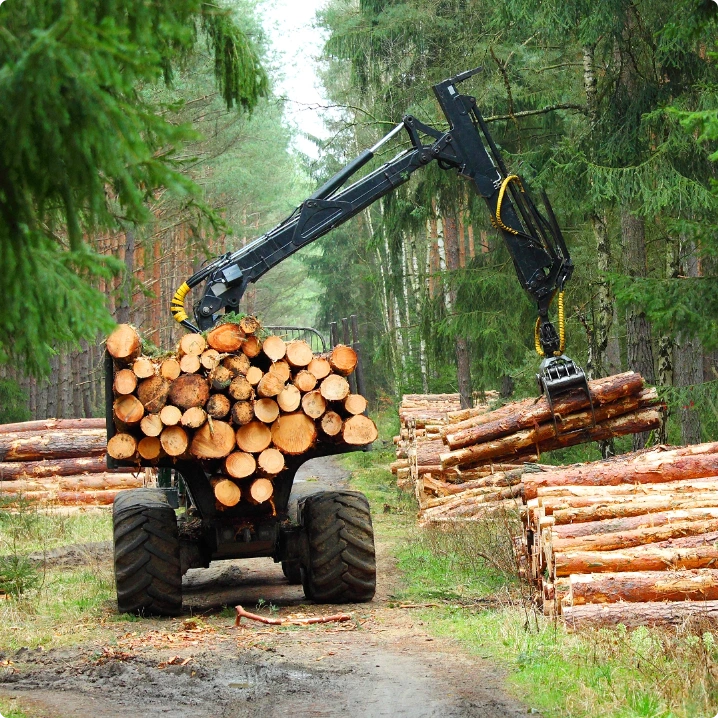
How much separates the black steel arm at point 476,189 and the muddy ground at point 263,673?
4.42m

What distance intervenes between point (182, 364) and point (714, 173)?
8527 mm

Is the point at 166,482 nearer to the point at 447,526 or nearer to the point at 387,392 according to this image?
the point at 447,526

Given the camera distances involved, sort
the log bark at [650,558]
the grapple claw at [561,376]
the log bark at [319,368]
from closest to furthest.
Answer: the log bark at [650,558], the log bark at [319,368], the grapple claw at [561,376]

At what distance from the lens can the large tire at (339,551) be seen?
9.02m

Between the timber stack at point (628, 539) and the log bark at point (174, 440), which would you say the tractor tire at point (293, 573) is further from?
the timber stack at point (628, 539)

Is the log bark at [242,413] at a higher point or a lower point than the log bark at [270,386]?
lower

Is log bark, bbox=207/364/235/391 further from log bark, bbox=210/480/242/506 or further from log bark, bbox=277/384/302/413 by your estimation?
log bark, bbox=210/480/242/506

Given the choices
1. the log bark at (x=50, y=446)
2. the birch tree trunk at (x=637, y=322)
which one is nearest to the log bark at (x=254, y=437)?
the birch tree trunk at (x=637, y=322)

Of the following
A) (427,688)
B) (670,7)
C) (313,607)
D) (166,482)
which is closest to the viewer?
(427,688)

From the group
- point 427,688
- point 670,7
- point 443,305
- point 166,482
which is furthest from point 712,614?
point 443,305

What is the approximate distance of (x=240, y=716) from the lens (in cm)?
539

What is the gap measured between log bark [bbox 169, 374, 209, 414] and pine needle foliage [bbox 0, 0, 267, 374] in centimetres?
385

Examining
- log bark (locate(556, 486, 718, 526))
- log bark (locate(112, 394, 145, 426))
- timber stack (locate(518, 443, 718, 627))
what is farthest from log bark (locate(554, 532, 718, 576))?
log bark (locate(112, 394, 145, 426))

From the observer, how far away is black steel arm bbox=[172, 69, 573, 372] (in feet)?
38.8
